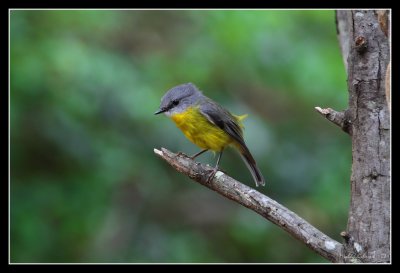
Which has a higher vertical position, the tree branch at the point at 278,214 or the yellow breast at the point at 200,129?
the yellow breast at the point at 200,129

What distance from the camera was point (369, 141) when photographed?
10.4 feet

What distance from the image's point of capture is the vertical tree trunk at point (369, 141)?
309 centimetres

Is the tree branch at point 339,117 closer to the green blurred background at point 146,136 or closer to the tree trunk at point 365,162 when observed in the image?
the tree trunk at point 365,162

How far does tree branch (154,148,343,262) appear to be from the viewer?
Result: 10.2ft

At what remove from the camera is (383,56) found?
3.18 metres

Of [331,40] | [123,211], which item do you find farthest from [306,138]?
[123,211]

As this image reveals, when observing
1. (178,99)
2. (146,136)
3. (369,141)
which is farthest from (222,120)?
(369,141)

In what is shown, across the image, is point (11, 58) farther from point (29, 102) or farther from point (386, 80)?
point (386, 80)

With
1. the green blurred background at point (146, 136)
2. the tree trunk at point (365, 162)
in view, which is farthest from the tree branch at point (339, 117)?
the green blurred background at point (146, 136)

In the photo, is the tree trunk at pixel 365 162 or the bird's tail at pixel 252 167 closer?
the tree trunk at pixel 365 162

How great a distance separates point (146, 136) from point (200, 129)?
847mm

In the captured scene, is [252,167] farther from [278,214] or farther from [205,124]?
[278,214]

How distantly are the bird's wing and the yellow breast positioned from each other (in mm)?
29

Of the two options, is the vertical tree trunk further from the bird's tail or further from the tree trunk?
the bird's tail
